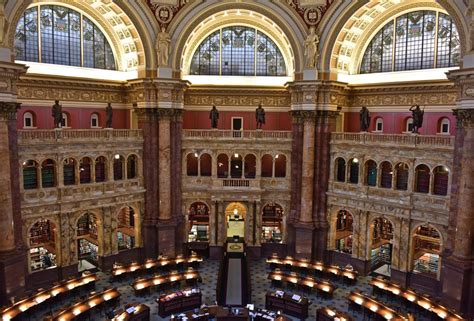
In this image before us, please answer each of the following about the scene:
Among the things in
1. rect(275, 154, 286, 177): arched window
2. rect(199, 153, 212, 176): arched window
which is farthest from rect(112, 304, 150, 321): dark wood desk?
rect(275, 154, 286, 177): arched window

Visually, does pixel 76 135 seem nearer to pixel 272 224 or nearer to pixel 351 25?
pixel 272 224

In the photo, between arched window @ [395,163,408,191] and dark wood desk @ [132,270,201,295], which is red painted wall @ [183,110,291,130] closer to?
arched window @ [395,163,408,191]

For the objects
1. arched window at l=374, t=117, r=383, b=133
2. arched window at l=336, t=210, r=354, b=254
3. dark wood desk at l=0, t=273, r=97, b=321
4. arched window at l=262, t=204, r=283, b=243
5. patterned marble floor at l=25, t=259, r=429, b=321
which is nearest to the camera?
dark wood desk at l=0, t=273, r=97, b=321

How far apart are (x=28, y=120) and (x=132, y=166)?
9.03 m

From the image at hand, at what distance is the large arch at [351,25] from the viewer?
30656 millimetres

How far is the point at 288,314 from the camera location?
24844 mm

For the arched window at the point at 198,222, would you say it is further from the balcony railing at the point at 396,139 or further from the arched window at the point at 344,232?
the balcony railing at the point at 396,139

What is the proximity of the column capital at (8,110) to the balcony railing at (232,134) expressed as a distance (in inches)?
521

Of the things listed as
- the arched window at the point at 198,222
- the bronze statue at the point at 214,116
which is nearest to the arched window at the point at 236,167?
the arched window at the point at 198,222

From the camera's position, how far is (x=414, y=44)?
31.7 metres

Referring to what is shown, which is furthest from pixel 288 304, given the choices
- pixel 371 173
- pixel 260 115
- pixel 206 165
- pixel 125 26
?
pixel 125 26

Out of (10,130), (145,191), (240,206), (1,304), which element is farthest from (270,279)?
(10,130)

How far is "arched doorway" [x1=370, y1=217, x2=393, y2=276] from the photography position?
32312 millimetres

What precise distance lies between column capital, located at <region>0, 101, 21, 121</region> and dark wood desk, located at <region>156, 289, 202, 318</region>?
14.6 meters
